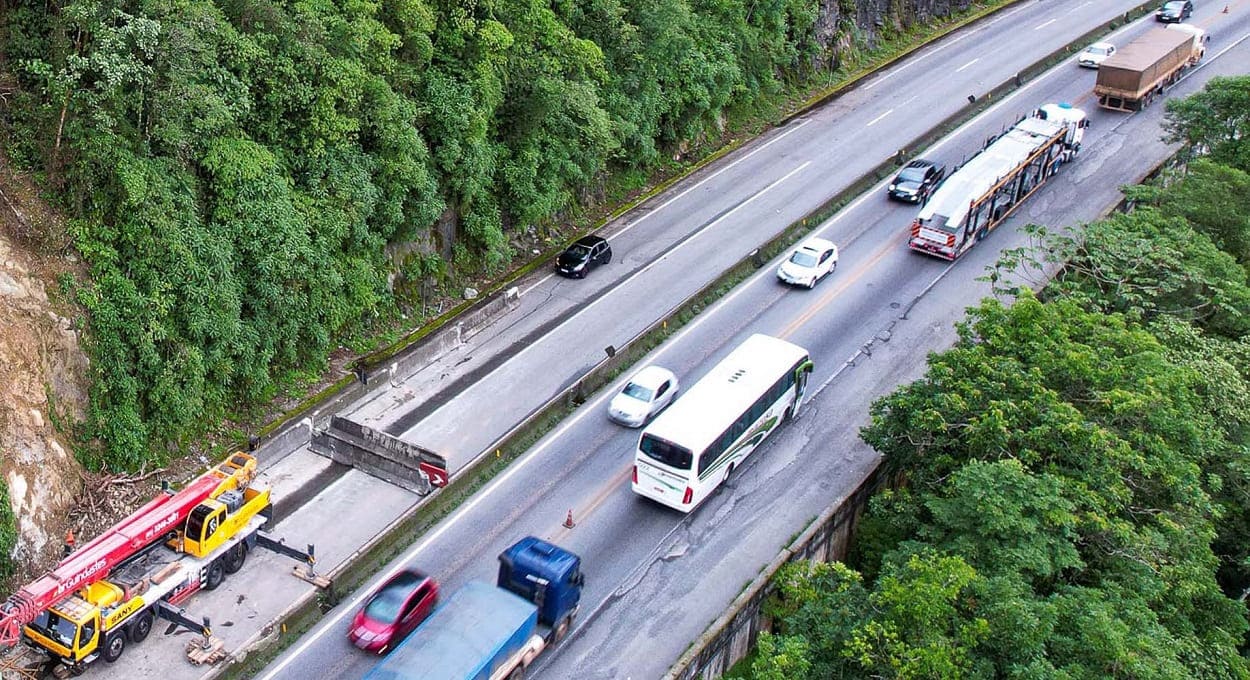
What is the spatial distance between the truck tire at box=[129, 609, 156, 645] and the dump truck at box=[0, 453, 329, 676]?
31 millimetres

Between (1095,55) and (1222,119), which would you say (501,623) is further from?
(1095,55)

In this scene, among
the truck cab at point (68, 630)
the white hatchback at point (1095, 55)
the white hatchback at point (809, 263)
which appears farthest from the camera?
the white hatchback at point (1095, 55)

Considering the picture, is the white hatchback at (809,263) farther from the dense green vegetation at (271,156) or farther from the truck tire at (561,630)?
the truck tire at (561,630)

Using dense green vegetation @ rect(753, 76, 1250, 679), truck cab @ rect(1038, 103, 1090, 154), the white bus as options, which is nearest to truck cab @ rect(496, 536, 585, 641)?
the white bus

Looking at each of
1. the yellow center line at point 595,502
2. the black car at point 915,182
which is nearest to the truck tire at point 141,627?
the yellow center line at point 595,502

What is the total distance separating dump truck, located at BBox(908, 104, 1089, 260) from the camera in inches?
1785

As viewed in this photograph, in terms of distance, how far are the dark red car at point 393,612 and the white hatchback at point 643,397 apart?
986 centimetres

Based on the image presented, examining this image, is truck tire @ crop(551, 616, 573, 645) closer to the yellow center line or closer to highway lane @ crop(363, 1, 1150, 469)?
the yellow center line

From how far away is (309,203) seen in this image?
34.8 m

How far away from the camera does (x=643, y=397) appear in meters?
36.1

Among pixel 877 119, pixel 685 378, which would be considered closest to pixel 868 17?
pixel 877 119

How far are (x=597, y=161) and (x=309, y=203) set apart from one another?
1531 cm

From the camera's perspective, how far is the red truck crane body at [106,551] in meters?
24.3

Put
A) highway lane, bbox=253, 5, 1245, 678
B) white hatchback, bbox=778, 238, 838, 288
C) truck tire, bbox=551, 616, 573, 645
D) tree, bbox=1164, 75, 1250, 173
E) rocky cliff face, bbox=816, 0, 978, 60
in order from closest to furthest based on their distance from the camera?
truck tire, bbox=551, 616, 573, 645 → highway lane, bbox=253, 5, 1245, 678 → white hatchback, bbox=778, 238, 838, 288 → tree, bbox=1164, 75, 1250, 173 → rocky cliff face, bbox=816, 0, 978, 60
